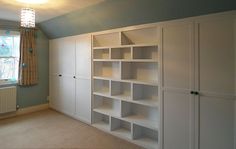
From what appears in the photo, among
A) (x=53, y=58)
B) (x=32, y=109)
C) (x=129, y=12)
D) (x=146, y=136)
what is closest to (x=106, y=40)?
(x=129, y=12)

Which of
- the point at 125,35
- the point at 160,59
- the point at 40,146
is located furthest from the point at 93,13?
the point at 40,146

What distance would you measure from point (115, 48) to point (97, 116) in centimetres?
142

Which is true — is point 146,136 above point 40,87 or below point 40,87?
below

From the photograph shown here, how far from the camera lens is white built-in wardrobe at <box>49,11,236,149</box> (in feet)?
6.87

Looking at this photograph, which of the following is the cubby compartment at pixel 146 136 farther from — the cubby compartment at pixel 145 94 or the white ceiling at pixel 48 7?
the white ceiling at pixel 48 7

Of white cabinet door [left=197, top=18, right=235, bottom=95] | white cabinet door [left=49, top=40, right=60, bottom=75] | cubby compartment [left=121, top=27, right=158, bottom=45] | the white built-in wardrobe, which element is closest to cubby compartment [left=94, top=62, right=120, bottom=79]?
the white built-in wardrobe

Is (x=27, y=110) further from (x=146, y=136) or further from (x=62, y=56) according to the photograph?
(x=146, y=136)

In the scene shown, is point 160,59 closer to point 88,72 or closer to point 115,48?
point 115,48

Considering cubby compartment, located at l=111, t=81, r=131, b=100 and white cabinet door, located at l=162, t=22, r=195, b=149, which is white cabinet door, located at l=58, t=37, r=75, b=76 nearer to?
cubby compartment, located at l=111, t=81, r=131, b=100

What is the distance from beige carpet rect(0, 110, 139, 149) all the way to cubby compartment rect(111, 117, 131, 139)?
0.42 feet

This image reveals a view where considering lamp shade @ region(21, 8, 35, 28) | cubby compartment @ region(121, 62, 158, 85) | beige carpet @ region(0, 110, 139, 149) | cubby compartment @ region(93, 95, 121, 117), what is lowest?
beige carpet @ region(0, 110, 139, 149)

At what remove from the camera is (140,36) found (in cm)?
300

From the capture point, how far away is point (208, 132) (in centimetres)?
221

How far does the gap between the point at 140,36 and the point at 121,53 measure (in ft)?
1.93
